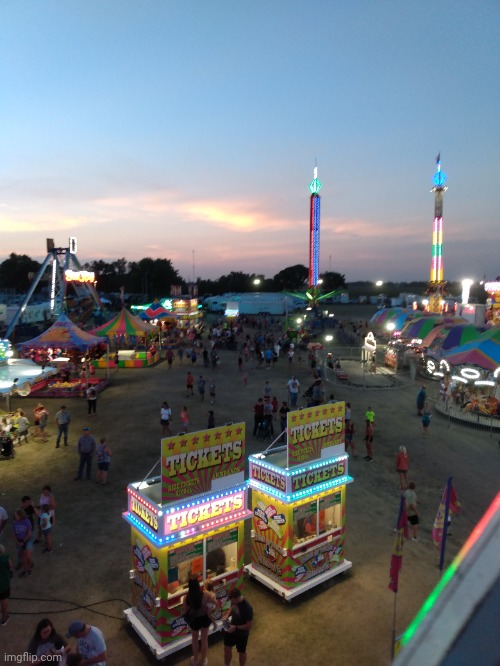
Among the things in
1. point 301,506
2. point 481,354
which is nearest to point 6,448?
point 301,506

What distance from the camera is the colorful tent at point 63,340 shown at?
20719 millimetres

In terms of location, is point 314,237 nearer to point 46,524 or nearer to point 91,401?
point 91,401

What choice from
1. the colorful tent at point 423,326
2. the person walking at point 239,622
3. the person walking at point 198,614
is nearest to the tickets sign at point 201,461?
the person walking at point 198,614

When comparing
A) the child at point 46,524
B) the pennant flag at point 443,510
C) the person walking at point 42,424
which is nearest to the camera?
the pennant flag at point 443,510

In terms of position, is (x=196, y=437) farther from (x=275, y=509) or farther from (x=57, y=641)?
(x=57, y=641)

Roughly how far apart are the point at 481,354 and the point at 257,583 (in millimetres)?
14286

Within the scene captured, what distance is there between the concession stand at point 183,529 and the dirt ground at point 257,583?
43cm

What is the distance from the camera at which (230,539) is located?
271 inches

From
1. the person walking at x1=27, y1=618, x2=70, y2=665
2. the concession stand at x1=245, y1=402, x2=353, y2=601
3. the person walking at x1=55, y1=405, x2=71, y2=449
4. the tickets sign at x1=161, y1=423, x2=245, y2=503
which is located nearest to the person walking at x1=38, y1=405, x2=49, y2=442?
the person walking at x1=55, y1=405, x2=71, y2=449

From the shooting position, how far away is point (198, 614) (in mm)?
5816

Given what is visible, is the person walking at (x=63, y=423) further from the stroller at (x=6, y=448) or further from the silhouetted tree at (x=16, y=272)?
the silhouetted tree at (x=16, y=272)

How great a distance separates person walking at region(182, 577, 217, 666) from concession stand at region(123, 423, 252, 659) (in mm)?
442

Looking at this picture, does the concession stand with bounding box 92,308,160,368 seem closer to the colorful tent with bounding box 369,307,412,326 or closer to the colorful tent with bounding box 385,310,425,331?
the colorful tent with bounding box 385,310,425,331

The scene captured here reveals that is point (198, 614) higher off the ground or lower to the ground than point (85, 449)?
lower
